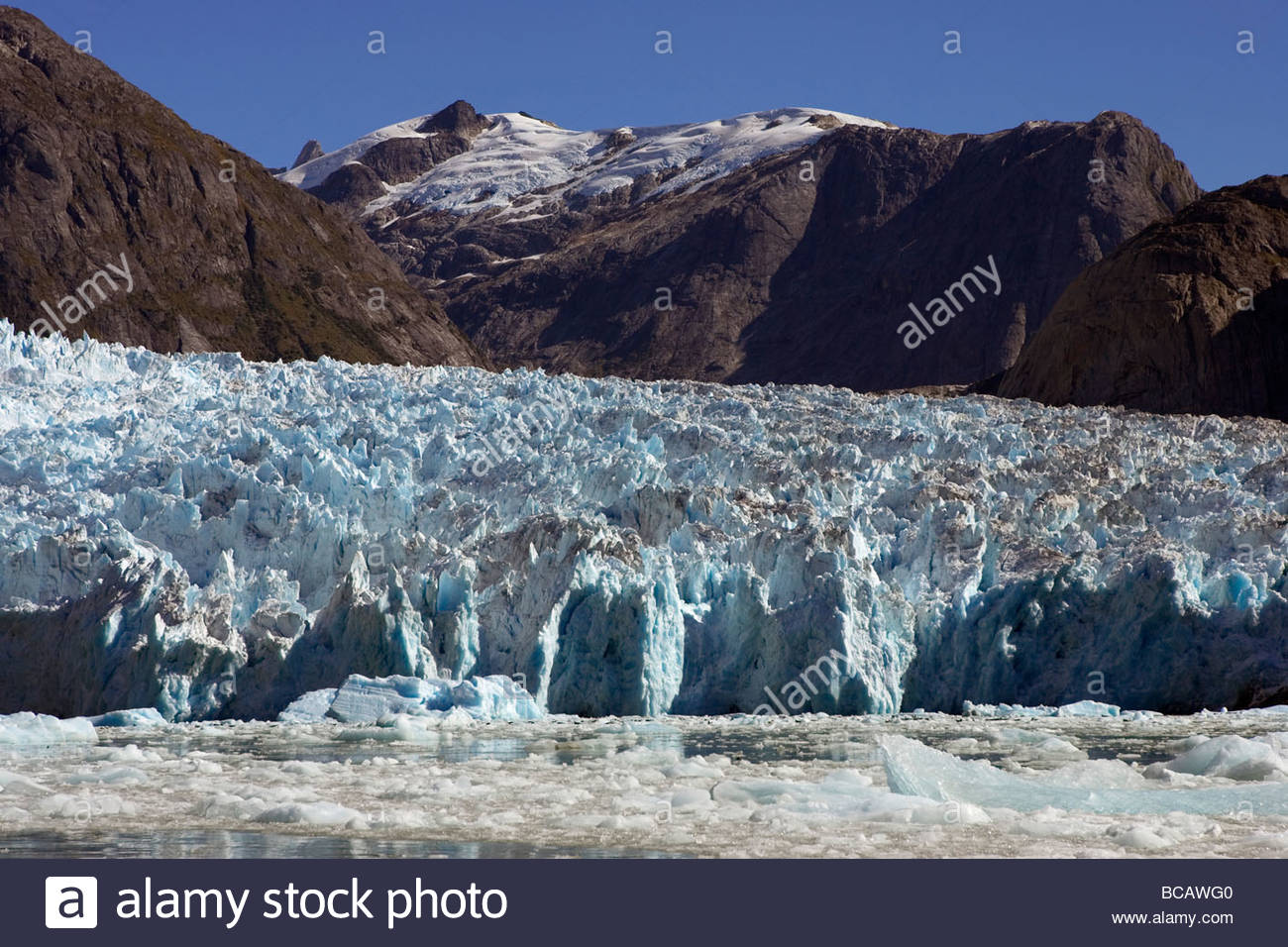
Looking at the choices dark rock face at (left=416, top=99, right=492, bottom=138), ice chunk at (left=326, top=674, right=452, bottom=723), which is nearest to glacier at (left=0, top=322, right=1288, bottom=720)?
ice chunk at (left=326, top=674, right=452, bottom=723)

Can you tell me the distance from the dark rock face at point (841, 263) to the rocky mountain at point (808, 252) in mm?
163

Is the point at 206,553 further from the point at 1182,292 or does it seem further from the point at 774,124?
the point at 774,124

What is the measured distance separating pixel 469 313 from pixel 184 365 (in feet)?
280

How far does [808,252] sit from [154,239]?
53.2 metres

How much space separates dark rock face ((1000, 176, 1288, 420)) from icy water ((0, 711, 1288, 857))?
119ft

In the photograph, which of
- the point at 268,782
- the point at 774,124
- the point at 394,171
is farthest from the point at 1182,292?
the point at 394,171

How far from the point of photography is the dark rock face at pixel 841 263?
324 ft

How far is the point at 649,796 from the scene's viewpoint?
37.0 ft

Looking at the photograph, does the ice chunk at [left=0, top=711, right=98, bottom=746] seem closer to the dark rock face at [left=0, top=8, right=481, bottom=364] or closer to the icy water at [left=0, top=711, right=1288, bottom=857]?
the icy water at [left=0, top=711, right=1288, bottom=857]

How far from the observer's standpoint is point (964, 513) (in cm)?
2195

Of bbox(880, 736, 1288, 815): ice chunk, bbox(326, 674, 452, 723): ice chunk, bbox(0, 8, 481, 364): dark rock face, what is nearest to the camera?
bbox(880, 736, 1288, 815): ice chunk

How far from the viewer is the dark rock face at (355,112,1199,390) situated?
9881 cm

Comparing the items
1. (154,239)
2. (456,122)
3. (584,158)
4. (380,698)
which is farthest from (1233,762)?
(456,122)

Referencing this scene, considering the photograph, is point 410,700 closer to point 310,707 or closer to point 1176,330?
point 310,707
